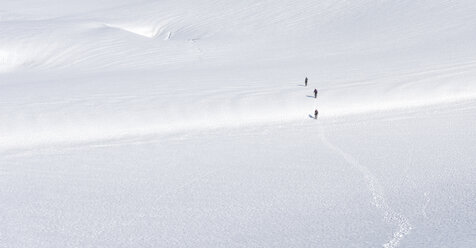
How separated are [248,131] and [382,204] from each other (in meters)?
5.52

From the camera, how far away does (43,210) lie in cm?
964

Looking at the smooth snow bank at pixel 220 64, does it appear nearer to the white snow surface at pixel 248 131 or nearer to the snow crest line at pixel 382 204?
the white snow surface at pixel 248 131

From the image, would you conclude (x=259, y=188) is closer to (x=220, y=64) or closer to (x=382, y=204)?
(x=382, y=204)

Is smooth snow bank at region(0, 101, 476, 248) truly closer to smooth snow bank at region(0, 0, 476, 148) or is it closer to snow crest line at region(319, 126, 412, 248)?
snow crest line at region(319, 126, 412, 248)

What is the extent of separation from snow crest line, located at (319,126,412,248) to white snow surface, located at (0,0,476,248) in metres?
0.04

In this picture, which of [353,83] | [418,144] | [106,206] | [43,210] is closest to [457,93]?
[353,83]

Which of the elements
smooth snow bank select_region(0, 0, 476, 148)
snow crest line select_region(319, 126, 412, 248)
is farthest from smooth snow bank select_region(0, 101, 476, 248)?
smooth snow bank select_region(0, 0, 476, 148)

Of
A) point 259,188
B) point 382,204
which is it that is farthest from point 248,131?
point 382,204

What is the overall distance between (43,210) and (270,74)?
11545mm

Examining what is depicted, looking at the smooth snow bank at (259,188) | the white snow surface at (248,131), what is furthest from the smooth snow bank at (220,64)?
the smooth snow bank at (259,188)

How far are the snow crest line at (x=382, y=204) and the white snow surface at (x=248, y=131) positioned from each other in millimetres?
40

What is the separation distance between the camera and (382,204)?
30.9ft

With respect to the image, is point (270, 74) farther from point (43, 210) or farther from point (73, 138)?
point (43, 210)

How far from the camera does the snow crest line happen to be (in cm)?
821
